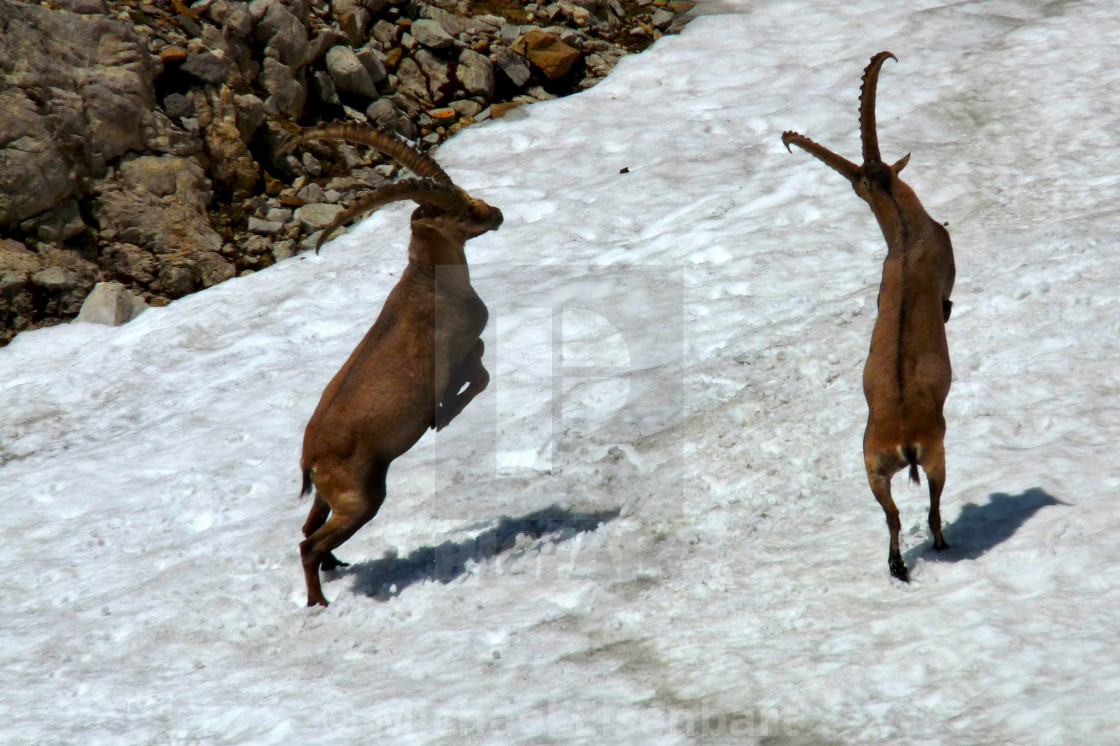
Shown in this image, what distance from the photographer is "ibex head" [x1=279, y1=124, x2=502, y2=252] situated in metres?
5.97

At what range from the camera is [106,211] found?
12453mm

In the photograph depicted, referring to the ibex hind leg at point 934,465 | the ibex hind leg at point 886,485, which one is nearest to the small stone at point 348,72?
the ibex hind leg at point 886,485

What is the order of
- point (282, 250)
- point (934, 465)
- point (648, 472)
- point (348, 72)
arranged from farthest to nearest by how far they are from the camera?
1. point (348, 72)
2. point (282, 250)
3. point (648, 472)
4. point (934, 465)

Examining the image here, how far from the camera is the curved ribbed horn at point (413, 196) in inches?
239

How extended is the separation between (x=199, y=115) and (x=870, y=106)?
9.81 meters

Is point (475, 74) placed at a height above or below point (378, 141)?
below

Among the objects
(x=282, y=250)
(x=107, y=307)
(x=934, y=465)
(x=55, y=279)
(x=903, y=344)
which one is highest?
(x=903, y=344)

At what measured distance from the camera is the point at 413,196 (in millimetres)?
6703

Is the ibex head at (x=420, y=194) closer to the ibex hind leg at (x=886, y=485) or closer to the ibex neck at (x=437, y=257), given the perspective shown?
the ibex neck at (x=437, y=257)

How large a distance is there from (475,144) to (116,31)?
4.84 m

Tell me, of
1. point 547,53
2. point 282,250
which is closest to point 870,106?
point 282,250

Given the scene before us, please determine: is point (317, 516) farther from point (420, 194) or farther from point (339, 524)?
point (420, 194)

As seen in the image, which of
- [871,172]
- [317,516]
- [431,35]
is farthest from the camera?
[431,35]

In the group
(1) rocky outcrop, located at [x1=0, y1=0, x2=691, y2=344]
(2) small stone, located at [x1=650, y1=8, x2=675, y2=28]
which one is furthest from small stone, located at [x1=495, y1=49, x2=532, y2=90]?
(2) small stone, located at [x1=650, y1=8, x2=675, y2=28]
